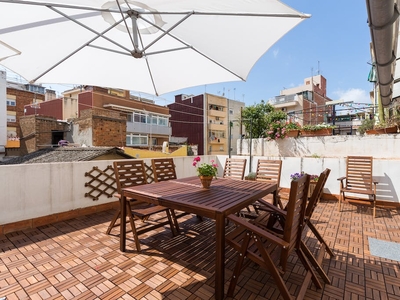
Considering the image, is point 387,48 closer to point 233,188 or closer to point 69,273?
point 233,188

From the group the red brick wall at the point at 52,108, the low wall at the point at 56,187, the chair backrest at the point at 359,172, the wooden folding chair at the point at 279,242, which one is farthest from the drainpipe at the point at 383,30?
the red brick wall at the point at 52,108

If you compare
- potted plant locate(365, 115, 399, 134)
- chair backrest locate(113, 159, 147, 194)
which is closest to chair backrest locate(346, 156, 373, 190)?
potted plant locate(365, 115, 399, 134)

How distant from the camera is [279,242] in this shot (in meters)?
1.56

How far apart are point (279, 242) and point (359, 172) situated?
4.40 m

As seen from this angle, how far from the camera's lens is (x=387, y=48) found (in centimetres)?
307

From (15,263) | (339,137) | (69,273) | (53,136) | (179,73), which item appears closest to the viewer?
(69,273)

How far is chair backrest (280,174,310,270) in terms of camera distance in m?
1.60

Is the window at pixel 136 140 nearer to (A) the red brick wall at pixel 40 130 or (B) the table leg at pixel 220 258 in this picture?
(A) the red brick wall at pixel 40 130

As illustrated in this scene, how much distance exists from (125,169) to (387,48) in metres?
4.25

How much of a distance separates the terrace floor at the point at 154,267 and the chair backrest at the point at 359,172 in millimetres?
1342

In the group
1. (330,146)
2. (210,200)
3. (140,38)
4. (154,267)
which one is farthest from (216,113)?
(154,267)

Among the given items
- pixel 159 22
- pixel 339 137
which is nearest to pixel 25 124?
pixel 159 22

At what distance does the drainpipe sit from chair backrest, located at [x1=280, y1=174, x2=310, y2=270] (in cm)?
205

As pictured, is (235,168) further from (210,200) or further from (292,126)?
(292,126)
